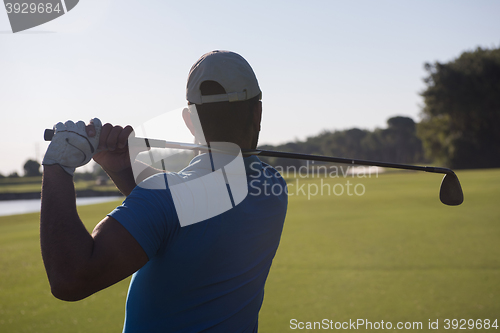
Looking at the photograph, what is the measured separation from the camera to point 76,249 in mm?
802

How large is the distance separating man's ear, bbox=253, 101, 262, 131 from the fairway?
107 inches

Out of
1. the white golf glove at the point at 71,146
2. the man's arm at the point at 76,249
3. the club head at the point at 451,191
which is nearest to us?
the man's arm at the point at 76,249

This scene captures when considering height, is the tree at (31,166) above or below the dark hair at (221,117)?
below

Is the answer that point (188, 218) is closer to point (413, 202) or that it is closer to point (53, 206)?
point (53, 206)

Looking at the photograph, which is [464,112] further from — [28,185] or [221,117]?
[28,185]

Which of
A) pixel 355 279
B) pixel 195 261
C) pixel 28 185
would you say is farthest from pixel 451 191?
pixel 28 185

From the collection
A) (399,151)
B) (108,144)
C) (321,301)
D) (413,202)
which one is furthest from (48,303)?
(399,151)

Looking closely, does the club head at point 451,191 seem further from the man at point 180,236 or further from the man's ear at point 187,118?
the man's ear at point 187,118

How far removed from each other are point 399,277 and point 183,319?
14.1 ft

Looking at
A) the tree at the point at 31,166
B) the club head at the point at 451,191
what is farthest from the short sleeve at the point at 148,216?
the tree at the point at 31,166

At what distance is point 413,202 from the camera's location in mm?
11711

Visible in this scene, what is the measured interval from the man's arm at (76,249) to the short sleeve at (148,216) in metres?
0.02

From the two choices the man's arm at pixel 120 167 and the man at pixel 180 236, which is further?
the man's arm at pixel 120 167

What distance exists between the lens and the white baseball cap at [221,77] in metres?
1.10
